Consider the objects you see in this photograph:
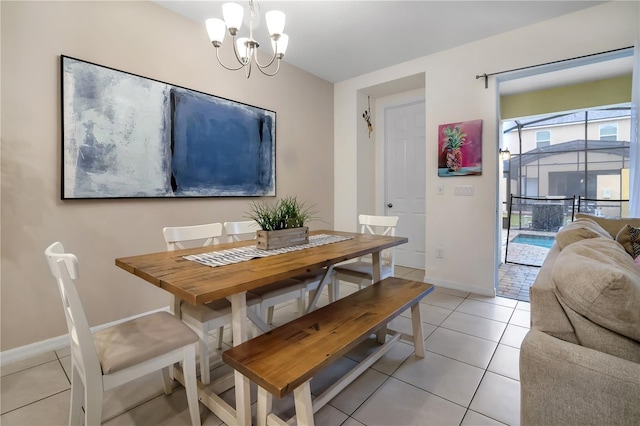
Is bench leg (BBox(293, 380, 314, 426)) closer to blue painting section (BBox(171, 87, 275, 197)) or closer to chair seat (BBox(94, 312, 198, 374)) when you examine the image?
chair seat (BBox(94, 312, 198, 374))

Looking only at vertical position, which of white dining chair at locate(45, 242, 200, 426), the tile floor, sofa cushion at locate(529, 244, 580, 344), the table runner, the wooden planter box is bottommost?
the tile floor

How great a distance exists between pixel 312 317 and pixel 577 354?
1.03m

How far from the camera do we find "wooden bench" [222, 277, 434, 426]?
1040 millimetres

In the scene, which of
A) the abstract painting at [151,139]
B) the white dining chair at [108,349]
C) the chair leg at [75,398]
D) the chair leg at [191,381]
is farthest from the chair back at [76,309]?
the abstract painting at [151,139]

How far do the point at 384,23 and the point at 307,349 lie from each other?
2.95 meters

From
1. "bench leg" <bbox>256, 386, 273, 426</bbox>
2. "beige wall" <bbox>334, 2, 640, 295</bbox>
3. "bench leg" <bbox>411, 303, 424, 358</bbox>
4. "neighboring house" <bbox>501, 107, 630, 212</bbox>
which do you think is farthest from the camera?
"neighboring house" <bbox>501, 107, 630, 212</bbox>

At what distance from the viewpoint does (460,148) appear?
3.24 meters

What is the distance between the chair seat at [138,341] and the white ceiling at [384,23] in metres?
2.55

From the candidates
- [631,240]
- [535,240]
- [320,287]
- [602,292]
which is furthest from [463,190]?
[535,240]

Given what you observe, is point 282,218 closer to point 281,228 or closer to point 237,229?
point 281,228

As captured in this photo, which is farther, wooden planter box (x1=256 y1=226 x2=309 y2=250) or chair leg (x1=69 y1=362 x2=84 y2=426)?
wooden planter box (x1=256 y1=226 x2=309 y2=250)

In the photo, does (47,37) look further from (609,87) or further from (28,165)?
(609,87)

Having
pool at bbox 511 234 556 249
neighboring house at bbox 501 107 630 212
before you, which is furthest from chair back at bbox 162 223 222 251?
pool at bbox 511 234 556 249

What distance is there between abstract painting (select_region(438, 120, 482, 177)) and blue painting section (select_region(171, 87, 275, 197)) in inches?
77.2
